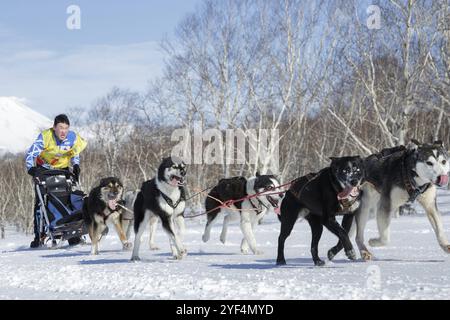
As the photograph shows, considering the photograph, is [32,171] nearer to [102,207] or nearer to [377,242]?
[102,207]

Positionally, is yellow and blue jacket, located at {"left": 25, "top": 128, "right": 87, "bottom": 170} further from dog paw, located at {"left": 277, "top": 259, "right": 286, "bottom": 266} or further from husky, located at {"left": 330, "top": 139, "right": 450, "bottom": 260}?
husky, located at {"left": 330, "top": 139, "right": 450, "bottom": 260}

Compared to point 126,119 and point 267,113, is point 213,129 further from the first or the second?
point 126,119

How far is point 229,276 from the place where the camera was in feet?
12.9

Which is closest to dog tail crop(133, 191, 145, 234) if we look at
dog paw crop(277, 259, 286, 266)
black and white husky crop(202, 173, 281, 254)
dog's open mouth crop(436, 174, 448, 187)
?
black and white husky crop(202, 173, 281, 254)

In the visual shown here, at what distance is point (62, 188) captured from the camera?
720cm

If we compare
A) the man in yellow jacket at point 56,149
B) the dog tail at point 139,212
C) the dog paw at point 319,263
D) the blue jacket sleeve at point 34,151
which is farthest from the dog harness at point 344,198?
the blue jacket sleeve at point 34,151

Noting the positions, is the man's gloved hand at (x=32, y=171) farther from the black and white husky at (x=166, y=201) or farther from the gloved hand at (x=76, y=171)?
the black and white husky at (x=166, y=201)

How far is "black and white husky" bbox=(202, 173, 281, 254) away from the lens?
625 cm

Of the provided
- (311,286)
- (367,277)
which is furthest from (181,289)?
(367,277)

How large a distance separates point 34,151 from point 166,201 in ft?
7.77

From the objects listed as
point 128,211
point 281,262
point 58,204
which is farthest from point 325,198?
point 58,204

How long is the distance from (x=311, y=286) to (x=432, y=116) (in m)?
22.3

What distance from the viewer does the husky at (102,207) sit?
253 inches

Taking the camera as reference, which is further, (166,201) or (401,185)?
(166,201)
